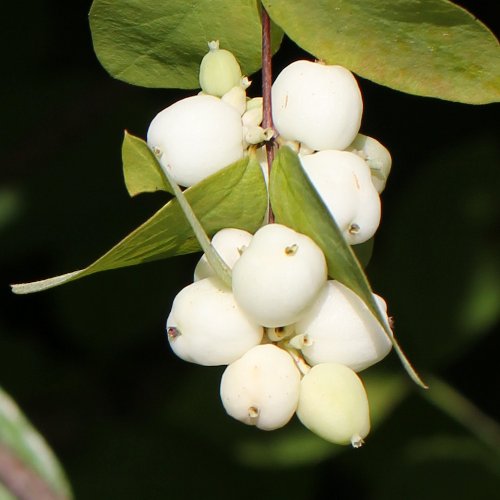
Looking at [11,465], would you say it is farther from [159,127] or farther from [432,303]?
[432,303]

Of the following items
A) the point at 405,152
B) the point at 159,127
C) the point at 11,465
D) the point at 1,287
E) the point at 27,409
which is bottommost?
the point at 27,409

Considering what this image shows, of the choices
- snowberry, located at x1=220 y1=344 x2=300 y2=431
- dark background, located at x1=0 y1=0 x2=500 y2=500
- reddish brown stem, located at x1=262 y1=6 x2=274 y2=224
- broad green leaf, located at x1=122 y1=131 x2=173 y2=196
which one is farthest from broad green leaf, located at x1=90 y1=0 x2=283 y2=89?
dark background, located at x1=0 y1=0 x2=500 y2=500

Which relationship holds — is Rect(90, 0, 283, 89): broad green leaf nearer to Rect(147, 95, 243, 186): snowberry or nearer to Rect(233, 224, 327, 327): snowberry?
Rect(147, 95, 243, 186): snowberry

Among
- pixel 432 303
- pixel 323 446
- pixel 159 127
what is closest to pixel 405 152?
pixel 432 303

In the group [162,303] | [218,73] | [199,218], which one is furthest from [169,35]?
[162,303]

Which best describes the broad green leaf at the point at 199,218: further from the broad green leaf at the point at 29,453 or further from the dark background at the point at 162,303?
the dark background at the point at 162,303

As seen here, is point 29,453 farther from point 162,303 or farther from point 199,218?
point 162,303

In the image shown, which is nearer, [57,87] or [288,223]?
[288,223]

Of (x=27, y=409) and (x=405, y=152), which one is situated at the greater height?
(x=405, y=152)
